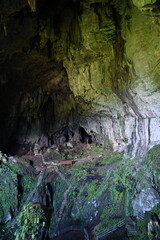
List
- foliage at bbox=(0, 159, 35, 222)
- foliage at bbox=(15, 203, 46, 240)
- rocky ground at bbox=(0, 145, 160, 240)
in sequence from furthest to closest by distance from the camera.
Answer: foliage at bbox=(0, 159, 35, 222) < rocky ground at bbox=(0, 145, 160, 240) < foliage at bbox=(15, 203, 46, 240)

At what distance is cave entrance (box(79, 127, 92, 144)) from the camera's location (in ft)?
Answer: 59.6

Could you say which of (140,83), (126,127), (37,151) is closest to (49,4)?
(140,83)

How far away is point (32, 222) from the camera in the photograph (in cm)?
429

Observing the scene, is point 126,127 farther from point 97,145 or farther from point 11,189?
point 11,189

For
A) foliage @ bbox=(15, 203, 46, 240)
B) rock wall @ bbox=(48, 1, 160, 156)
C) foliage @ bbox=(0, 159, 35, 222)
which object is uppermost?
rock wall @ bbox=(48, 1, 160, 156)

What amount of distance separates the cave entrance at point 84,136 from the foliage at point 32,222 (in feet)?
44.9

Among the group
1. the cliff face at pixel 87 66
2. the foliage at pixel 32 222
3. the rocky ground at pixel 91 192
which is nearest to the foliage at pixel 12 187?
the rocky ground at pixel 91 192

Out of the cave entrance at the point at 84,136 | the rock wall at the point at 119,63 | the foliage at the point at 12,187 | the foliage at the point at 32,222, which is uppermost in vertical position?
the rock wall at the point at 119,63

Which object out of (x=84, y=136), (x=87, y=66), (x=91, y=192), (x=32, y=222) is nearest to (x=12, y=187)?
(x=91, y=192)

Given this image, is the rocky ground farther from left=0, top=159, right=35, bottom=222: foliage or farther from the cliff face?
the cliff face

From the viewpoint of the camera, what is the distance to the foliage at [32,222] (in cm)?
416

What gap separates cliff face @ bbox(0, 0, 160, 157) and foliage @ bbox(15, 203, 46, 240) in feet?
15.7

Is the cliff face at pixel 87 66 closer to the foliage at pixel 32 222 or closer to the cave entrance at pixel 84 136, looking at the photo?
the cave entrance at pixel 84 136

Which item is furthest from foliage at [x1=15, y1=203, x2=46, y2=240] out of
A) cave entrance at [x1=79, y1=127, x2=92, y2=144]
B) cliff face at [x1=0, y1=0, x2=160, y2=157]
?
cave entrance at [x1=79, y1=127, x2=92, y2=144]
